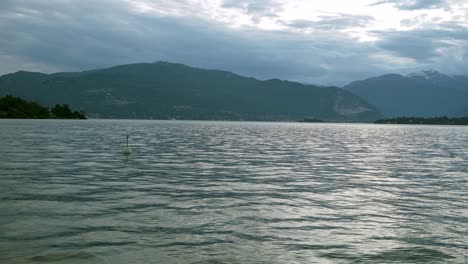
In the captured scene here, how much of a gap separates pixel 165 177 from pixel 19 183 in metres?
10.3

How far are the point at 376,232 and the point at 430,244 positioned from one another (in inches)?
89.6

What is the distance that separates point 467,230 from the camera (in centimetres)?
1959

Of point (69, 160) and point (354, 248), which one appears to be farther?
point (69, 160)

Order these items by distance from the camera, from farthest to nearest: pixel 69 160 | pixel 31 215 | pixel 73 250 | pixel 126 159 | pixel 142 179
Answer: pixel 126 159 → pixel 69 160 → pixel 142 179 → pixel 31 215 → pixel 73 250

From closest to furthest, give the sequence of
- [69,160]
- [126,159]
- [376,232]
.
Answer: [376,232], [69,160], [126,159]

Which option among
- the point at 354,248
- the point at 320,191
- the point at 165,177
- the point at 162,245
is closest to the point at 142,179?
the point at 165,177

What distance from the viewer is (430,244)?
56.8 ft

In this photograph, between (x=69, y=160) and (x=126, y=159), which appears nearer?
(x=69, y=160)

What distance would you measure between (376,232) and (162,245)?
910 centimetres

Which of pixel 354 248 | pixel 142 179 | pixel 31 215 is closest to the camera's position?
pixel 354 248

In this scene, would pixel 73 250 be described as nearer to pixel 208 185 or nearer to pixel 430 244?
pixel 430 244

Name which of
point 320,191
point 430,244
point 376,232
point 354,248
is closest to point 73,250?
point 354,248

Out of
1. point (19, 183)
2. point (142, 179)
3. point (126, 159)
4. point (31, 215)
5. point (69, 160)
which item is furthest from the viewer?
point (126, 159)

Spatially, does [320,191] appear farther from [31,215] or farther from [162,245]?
[31,215]
